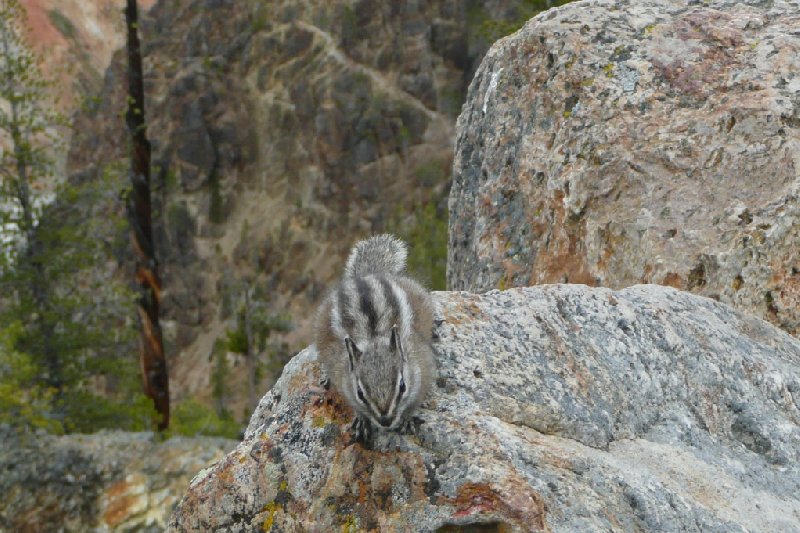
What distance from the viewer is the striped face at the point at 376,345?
4.03 metres

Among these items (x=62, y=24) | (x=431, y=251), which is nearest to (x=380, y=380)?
(x=431, y=251)

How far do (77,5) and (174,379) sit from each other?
64296mm

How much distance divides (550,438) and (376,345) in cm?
98

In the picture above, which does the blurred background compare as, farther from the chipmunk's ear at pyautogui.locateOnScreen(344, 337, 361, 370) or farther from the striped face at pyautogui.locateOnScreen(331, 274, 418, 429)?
the chipmunk's ear at pyautogui.locateOnScreen(344, 337, 361, 370)

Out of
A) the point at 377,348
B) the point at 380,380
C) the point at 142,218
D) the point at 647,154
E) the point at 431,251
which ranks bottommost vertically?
the point at 431,251

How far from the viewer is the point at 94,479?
1361 cm

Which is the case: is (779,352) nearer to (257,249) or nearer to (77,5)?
(257,249)

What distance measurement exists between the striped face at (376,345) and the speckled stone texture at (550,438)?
182 millimetres

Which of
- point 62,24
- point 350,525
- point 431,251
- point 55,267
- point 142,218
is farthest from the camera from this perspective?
point 62,24

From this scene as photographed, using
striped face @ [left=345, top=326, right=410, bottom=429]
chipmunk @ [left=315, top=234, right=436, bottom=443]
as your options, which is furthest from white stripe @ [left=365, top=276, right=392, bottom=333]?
striped face @ [left=345, top=326, right=410, bottom=429]

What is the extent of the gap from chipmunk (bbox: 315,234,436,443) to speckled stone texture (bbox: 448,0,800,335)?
241 cm

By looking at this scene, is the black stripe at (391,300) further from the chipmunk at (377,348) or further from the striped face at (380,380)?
the striped face at (380,380)

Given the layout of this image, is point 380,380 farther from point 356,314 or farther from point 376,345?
point 356,314

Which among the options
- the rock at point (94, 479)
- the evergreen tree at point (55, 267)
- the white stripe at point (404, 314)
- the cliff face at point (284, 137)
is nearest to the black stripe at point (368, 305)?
the white stripe at point (404, 314)
